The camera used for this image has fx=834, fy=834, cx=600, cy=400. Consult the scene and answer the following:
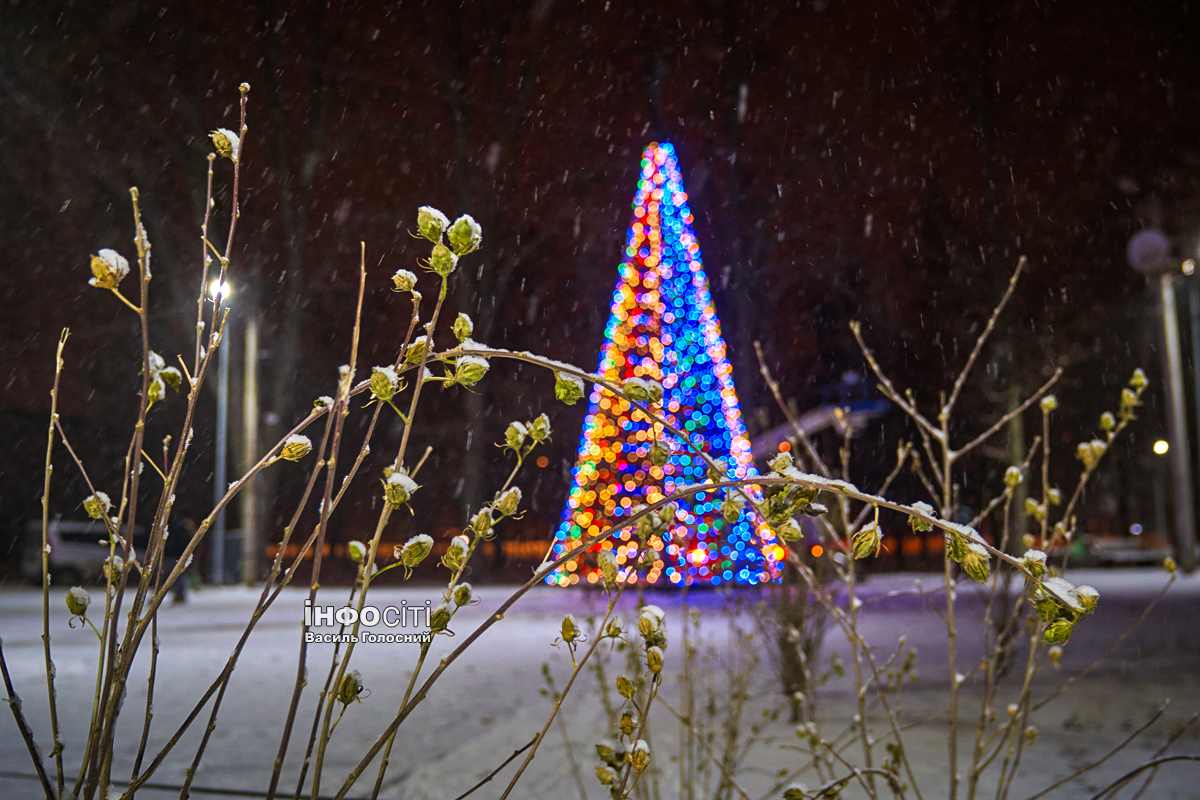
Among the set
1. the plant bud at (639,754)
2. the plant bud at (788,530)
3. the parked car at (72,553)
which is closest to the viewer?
the plant bud at (788,530)

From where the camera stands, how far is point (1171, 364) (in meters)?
14.2

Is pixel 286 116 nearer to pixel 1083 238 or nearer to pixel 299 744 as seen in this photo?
pixel 299 744

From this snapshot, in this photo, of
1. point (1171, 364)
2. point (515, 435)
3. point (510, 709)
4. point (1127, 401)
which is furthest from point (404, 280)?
point (1171, 364)

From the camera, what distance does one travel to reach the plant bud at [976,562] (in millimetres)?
613

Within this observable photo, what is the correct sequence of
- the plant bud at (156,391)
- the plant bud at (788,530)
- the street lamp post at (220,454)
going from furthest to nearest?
the street lamp post at (220,454) → the plant bud at (156,391) → the plant bud at (788,530)

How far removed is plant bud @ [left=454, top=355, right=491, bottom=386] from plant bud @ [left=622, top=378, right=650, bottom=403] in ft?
0.45

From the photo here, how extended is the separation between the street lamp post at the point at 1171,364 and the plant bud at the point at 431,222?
15.8 meters

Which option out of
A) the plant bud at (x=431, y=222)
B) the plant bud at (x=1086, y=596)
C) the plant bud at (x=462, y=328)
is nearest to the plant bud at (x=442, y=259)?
the plant bud at (x=431, y=222)

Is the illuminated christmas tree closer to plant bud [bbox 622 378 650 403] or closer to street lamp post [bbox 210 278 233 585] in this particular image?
street lamp post [bbox 210 278 233 585]

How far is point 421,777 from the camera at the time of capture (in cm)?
301

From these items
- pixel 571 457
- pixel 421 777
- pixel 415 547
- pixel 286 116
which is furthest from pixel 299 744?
pixel 571 457

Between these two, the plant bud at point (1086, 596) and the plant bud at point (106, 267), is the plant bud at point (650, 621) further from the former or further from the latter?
the plant bud at point (106, 267)

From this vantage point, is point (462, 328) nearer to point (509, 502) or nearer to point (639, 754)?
point (509, 502)

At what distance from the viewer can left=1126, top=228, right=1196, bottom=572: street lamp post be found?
44.0ft
